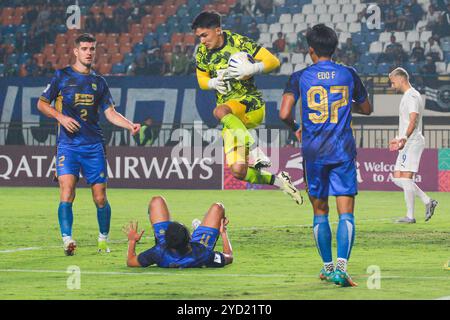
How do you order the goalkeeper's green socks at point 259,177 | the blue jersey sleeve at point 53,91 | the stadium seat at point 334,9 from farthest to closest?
the stadium seat at point 334,9, the goalkeeper's green socks at point 259,177, the blue jersey sleeve at point 53,91

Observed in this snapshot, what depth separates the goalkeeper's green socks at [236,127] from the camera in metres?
12.7

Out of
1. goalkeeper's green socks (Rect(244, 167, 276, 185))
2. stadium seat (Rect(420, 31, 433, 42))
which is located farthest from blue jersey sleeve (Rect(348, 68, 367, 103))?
stadium seat (Rect(420, 31, 433, 42))

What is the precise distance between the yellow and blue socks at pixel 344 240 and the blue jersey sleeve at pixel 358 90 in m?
1.01

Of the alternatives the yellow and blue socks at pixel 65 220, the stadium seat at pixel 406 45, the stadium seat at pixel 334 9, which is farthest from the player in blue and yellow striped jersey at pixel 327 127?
the stadium seat at pixel 334 9

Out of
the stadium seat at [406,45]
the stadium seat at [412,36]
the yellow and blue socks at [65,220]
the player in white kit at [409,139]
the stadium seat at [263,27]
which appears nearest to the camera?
the yellow and blue socks at [65,220]

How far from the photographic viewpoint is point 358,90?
9.52 metres

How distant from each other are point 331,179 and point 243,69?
10.2 feet

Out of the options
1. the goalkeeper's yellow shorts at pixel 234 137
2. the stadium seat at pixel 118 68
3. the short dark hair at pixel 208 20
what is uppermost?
the stadium seat at pixel 118 68

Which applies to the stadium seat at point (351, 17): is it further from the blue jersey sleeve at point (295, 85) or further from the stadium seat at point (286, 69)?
the blue jersey sleeve at point (295, 85)

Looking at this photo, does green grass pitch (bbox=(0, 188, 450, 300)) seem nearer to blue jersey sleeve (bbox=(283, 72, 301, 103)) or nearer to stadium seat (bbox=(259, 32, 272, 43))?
blue jersey sleeve (bbox=(283, 72, 301, 103))

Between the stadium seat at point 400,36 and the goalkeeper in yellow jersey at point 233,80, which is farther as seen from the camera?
the stadium seat at point 400,36

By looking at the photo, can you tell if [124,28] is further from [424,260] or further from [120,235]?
[424,260]

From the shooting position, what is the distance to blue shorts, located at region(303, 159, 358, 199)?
368 inches
